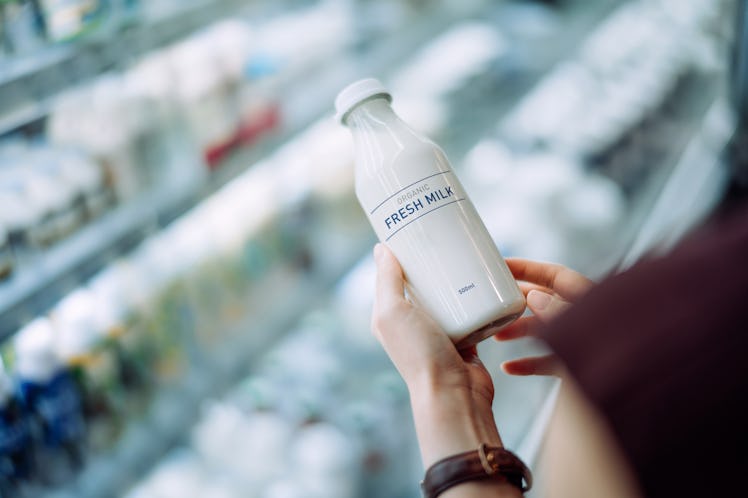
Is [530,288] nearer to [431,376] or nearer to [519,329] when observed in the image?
[519,329]

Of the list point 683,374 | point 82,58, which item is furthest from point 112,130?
point 683,374

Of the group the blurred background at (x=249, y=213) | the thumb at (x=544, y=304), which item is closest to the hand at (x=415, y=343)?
the thumb at (x=544, y=304)

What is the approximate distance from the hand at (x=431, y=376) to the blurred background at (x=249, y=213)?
47 cm

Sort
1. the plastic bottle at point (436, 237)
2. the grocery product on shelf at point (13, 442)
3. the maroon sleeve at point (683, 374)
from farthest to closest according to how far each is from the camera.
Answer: the grocery product on shelf at point (13, 442), the plastic bottle at point (436, 237), the maroon sleeve at point (683, 374)

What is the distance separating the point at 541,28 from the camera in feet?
9.14

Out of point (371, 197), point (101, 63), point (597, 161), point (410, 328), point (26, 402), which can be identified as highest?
point (597, 161)

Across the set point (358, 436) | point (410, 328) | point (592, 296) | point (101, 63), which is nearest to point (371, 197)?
point (410, 328)

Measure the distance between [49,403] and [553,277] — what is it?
938 mm

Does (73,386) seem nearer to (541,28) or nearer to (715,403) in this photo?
(715,403)

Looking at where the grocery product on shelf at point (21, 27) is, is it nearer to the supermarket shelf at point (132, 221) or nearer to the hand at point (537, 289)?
the supermarket shelf at point (132, 221)

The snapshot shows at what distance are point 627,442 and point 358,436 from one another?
140 centimetres

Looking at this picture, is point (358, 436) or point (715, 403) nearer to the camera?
point (715, 403)

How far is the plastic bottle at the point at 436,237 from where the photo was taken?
0.76 meters

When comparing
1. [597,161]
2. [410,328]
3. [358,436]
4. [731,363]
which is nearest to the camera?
[731,363]
